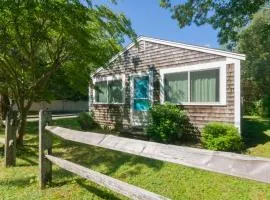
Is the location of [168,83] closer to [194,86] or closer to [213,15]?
[194,86]

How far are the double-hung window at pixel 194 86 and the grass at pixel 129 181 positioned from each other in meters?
2.60

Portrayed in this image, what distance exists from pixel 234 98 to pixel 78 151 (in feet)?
17.5

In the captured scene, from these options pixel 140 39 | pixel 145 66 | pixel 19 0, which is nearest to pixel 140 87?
pixel 145 66

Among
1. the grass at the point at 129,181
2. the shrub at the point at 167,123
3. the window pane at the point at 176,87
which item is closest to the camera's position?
the grass at the point at 129,181

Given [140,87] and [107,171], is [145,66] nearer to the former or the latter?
[140,87]

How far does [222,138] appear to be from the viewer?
9484 mm

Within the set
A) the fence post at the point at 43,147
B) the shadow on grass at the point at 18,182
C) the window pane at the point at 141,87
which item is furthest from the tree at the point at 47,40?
the shadow on grass at the point at 18,182

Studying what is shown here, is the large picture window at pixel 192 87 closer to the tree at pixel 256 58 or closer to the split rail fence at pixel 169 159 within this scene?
the split rail fence at pixel 169 159

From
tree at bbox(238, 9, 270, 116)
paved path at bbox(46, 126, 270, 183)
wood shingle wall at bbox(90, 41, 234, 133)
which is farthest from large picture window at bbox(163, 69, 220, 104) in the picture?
tree at bbox(238, 9, 270, 116)

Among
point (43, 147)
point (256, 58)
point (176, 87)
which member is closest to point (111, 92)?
point (176, 87)

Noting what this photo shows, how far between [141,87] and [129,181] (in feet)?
26.0

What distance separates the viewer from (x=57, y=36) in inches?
412

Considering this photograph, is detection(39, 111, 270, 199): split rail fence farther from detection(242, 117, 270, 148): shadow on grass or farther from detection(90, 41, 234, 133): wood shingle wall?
detection(242, 117, 270, 148): shadow on grass

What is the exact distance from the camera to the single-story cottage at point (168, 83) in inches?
419
